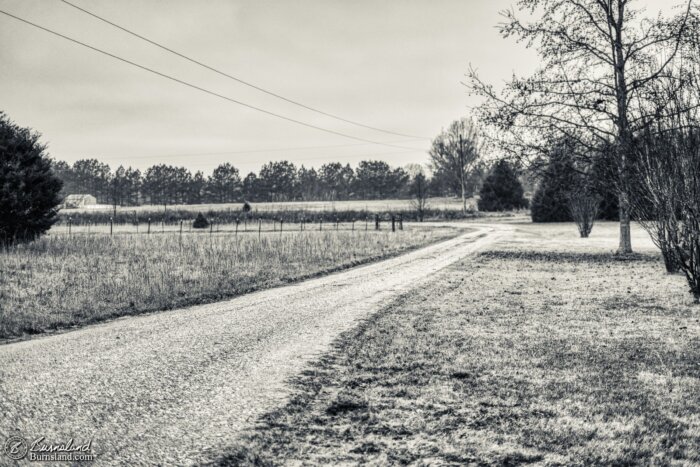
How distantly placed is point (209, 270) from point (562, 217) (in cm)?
3707

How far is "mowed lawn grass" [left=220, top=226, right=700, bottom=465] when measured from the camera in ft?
11.7

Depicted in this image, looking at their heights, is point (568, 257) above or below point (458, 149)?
below

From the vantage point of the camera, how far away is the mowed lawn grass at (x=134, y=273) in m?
9.31

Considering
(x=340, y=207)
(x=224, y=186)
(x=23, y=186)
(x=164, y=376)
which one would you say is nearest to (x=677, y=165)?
(x=164, y=376)

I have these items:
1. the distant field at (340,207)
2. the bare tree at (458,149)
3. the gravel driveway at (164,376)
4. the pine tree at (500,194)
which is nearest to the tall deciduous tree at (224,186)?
the distant field at (340,207)

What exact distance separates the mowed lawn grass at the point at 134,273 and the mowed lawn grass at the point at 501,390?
5.15 m

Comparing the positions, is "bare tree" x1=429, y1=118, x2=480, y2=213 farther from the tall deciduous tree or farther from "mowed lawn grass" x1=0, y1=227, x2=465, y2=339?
the tall deciduous tree

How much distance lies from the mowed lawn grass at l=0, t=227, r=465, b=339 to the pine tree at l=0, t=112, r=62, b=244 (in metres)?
0.94

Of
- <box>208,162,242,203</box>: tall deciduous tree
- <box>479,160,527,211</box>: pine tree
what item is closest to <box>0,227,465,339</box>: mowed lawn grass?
<box>479,160,527,211</box>: pine tree

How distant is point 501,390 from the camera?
473 centimetres

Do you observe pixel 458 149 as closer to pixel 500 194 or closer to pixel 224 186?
pixel 500 194

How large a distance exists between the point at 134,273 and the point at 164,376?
28.6 ft

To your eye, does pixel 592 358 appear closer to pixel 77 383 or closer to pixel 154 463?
pixel 154 463

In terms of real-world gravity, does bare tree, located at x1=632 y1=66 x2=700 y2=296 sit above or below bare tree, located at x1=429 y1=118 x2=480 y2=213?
below
